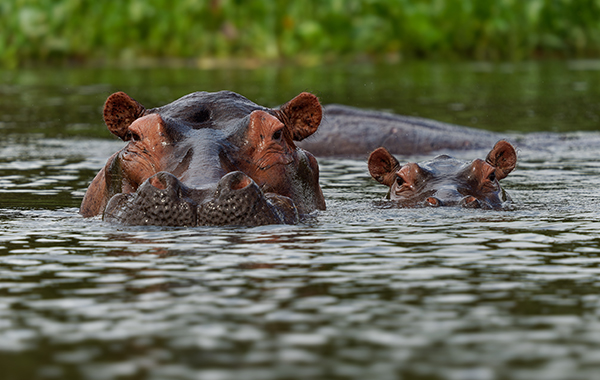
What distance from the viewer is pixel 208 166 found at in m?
6.84

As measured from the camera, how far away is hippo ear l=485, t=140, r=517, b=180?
9.33 m

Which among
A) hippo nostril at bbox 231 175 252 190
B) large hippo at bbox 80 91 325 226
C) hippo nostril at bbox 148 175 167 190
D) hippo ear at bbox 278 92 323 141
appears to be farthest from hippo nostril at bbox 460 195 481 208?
hippo nostril at bbox 148 175 167 190

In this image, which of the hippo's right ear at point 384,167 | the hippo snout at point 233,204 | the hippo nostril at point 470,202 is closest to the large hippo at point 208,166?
the hippo snout at point 233,204

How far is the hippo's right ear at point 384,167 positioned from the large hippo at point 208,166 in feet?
4.42

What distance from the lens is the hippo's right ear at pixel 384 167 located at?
380 inches

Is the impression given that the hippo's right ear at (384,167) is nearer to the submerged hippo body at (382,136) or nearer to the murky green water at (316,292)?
the murky green water at (316,292)

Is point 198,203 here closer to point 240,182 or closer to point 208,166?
point 240,182

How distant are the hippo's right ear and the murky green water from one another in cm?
21

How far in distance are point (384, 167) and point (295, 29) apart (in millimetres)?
27437

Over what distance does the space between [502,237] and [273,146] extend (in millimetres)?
1484

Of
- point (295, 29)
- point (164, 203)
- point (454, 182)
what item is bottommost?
point (454, 182)

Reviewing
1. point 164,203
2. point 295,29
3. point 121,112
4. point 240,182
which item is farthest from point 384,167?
point 295,29

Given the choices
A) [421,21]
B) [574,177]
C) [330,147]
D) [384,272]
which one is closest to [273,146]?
[384,272]

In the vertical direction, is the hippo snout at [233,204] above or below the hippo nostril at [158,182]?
below
